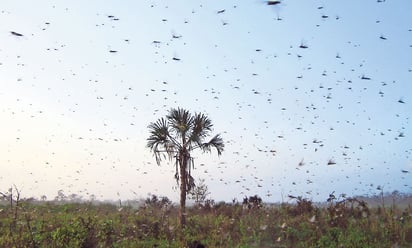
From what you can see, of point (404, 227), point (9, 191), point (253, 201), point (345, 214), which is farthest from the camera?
point (253, 201)

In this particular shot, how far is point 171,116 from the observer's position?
19812mm

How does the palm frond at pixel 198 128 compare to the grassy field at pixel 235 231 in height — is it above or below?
above

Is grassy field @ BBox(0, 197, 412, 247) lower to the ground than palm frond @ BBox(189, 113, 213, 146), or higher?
lower

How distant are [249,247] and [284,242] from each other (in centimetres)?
189

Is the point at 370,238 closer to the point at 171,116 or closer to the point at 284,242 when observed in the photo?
the point at 284,242

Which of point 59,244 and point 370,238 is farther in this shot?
point 370,238

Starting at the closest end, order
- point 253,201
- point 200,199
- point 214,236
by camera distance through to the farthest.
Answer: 1. point 214,236
2. point 253,201
3. point 200,199

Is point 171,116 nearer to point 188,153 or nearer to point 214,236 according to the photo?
point 188,153

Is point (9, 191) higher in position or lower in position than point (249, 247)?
higher

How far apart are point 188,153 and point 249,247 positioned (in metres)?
6.90

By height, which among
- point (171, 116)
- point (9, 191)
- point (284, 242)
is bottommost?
point (284, 242)

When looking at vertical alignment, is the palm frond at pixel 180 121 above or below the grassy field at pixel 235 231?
Answer: above

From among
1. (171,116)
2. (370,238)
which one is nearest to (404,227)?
(370,238)

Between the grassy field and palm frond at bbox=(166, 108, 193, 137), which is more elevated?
palm frond at bbox=(166, 108, 193, 137)
